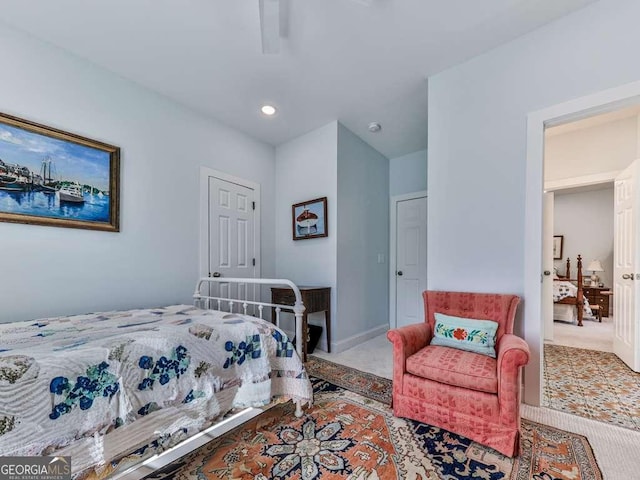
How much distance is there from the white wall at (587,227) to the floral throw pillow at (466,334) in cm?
544

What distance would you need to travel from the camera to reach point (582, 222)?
18.9ft

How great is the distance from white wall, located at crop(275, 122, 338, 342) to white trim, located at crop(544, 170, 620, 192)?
9.89 ft

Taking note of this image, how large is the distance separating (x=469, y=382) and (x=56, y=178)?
3115 millimetres

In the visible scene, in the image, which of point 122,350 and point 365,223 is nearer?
point 122,350

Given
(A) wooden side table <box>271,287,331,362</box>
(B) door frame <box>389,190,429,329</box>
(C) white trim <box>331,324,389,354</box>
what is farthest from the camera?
(B) door frame <box>389,190,429,329</box>

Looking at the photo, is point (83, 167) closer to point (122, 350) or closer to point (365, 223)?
point (122, 350)

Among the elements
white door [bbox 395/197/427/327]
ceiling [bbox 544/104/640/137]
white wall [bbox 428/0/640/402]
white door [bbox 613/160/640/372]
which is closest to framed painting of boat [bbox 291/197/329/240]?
white wall [bbox 428/0/640/402]

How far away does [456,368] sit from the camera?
1.67 m

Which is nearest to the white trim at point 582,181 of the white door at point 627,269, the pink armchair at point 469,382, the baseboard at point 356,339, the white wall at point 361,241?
the white door at point 627,269

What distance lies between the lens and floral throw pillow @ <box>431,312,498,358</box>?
6.15 feet

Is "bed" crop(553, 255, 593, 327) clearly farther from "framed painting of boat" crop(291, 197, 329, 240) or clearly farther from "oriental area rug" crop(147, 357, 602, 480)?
"framed painting of boat" crop(291, 197, 329, 240)

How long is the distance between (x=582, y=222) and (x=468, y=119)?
209 inches

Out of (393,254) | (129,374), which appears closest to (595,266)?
(393,254)

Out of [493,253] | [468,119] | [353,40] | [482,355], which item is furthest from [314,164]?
[482,355]
